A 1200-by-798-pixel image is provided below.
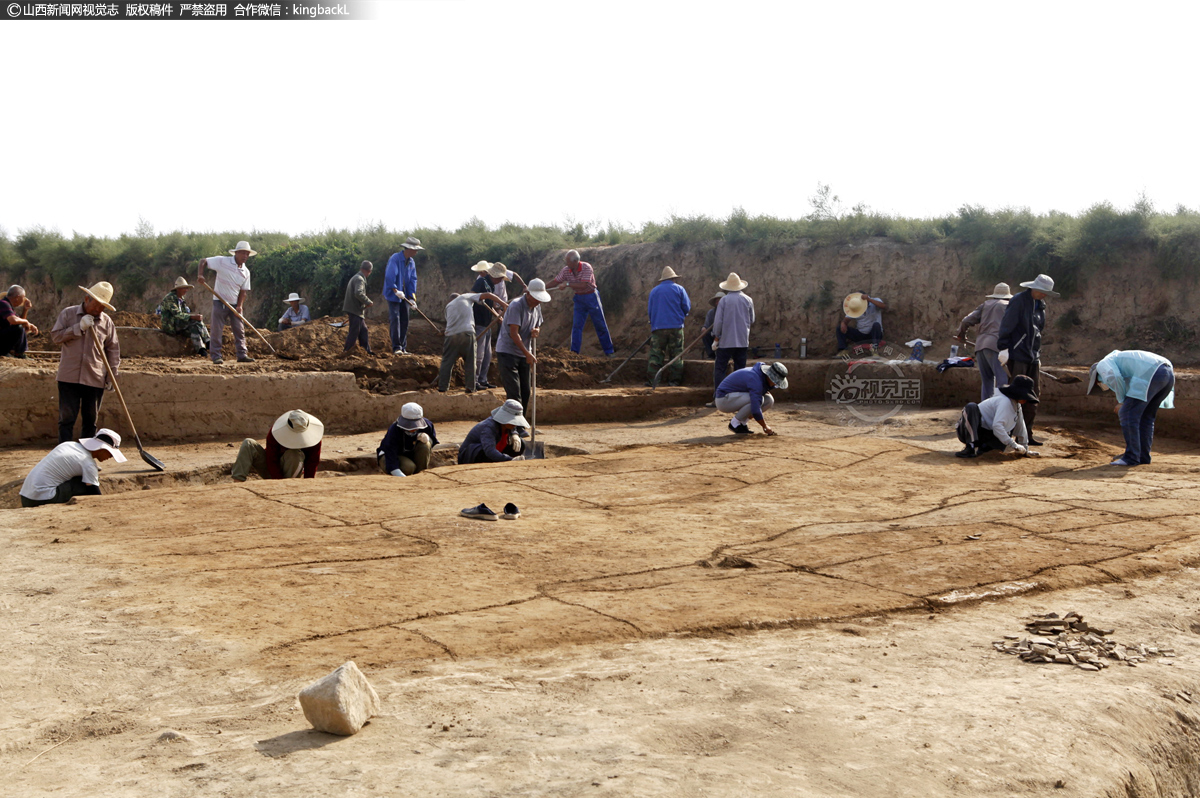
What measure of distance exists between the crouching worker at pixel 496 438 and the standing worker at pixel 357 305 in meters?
4.92

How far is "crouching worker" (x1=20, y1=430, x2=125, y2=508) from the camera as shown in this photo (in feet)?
24.8

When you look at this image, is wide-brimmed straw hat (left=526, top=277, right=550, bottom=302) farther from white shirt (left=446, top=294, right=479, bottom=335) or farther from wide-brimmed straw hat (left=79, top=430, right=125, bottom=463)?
wide-brimmed straw hat (left=79, top=430, right=125, bottom=463)

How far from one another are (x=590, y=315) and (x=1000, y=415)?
837 cm

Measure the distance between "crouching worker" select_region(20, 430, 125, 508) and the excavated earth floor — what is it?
0.51 metres

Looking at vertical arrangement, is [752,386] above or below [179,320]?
below

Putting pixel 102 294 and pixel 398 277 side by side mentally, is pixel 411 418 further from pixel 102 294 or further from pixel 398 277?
pixel 398 277

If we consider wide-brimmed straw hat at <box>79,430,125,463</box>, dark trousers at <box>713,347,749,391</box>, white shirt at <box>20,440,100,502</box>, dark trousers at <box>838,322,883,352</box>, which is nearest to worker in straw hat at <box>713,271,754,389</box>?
dark trousers at <box>713,347,749,391</box>

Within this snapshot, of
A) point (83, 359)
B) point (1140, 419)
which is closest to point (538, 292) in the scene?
point (83, 359)

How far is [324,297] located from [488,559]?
19.0 metres

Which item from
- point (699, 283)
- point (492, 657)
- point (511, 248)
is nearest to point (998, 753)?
point (492, 657)

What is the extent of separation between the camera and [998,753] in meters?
3.20

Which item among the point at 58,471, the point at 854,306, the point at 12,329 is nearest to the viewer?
the point at 58,471

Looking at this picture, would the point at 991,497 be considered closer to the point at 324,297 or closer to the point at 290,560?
the point at 290,560

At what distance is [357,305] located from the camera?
48.3 feet
